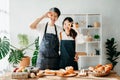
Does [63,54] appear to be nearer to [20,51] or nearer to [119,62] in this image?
[20,51]

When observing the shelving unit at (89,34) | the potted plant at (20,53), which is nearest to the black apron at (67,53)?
the potted plant at (20,53)

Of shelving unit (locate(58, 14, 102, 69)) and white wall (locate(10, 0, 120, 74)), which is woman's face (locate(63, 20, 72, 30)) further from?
white wall (locate(10, 0, 120, 74))

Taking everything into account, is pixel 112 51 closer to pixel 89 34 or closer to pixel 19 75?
pixel 89 34

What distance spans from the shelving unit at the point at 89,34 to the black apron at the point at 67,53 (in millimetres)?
1541

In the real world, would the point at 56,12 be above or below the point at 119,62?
above

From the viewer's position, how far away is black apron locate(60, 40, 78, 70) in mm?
4312

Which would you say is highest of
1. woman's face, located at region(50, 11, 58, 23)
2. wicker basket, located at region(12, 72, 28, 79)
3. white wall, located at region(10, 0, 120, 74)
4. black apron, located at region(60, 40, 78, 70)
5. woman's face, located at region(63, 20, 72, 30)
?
white wall, located at region(10, 0, 120, 74)

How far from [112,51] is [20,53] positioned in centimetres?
225

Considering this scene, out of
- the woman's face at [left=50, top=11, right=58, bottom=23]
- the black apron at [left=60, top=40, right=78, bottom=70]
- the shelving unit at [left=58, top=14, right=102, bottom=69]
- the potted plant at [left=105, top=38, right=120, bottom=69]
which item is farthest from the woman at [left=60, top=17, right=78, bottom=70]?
the potted plant at [left=105, top=38, right=120, bottom=69]

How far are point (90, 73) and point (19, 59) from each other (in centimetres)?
254

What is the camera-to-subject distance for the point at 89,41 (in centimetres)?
591

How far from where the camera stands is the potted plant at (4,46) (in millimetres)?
5535

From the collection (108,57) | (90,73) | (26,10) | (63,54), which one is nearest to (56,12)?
(63,54)

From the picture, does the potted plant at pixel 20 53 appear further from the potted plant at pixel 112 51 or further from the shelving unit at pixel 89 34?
the potted plant at pixel 112 51
